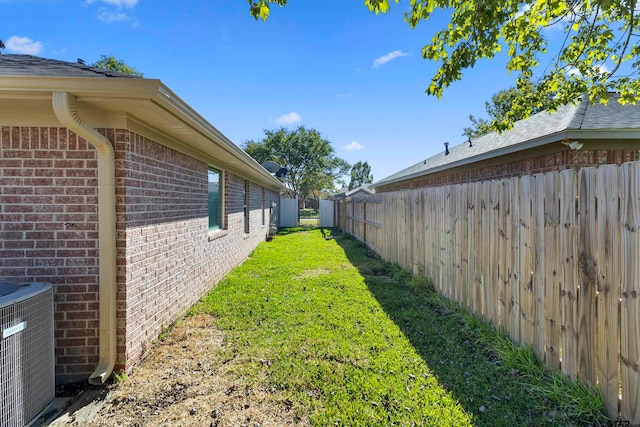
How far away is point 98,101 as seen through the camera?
9.17ft

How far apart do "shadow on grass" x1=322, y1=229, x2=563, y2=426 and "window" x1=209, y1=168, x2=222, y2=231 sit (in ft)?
12.1

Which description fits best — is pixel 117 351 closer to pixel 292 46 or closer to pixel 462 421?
pixel 462 421

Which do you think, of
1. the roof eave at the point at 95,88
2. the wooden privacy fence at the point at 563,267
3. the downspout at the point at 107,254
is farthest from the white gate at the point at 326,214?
the roof eave at the point at 95,88

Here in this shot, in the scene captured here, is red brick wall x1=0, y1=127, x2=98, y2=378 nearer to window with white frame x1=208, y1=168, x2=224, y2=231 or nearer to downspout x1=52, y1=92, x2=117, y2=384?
downspout x1=52, y1=92, x2=117, y2=384

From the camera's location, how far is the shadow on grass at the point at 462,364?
8.10ft

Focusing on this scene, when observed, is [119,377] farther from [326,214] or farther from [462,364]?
[326,214]

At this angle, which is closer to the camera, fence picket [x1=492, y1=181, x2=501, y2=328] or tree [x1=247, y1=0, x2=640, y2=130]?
fence picket [x1=492, y1=181, x2=501, y2=328]

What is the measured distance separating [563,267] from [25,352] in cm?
443

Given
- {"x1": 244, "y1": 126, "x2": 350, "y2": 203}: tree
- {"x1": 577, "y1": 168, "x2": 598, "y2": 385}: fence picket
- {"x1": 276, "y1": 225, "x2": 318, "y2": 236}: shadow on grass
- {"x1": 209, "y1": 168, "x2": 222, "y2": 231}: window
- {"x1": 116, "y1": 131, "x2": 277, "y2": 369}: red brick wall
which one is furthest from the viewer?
{"x1": 244, "y1": 126, "x2": 350, "y2": 203}: tree

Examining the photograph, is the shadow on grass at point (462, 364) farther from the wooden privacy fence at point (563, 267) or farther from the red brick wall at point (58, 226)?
the red brick wall at point (58, 226)

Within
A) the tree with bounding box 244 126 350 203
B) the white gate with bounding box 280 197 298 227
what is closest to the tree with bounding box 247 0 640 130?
the white gate with bounding box 280 197 298 227

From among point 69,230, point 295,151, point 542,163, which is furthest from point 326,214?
point 69,230

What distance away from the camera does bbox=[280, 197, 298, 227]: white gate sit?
74.4 feet

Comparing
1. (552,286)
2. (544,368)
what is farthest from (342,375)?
(552,286)
